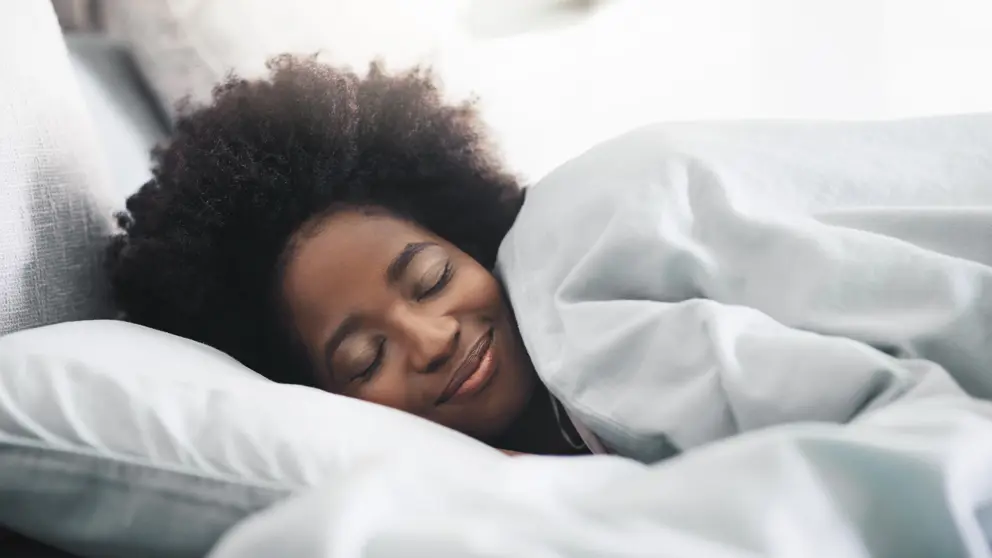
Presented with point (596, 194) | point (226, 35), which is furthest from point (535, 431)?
point (226, 35)

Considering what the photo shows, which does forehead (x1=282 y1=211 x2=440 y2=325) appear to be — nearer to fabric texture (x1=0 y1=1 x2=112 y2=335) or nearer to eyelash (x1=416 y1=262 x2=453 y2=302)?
eyelash (x1=416 y1=262 x2=453 y2=302)

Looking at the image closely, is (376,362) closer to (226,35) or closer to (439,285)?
(439,285)

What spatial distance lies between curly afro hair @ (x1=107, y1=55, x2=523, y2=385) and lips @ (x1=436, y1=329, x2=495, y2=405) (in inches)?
6.9

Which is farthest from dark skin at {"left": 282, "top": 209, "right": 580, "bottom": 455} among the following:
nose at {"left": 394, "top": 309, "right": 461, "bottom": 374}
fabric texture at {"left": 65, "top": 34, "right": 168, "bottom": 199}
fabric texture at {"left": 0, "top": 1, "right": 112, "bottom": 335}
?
fabric texture at {"left": 65, "top": 34, "right": 168, "bottom": 199}

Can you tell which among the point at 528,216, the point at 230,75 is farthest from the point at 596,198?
the point at 230,75

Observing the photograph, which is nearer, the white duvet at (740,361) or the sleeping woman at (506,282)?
the white duvet at (740,361)

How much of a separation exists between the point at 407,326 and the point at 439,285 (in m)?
0.06

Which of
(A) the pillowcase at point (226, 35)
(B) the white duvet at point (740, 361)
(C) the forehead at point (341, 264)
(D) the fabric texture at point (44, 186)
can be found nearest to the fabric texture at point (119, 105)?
(A) the pillowcase at point (226, 35)

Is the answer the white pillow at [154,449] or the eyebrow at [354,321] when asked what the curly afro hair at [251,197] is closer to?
the eyebrow at [354,321]

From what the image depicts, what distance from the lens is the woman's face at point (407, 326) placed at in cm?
65

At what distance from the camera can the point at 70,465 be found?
1.35ft

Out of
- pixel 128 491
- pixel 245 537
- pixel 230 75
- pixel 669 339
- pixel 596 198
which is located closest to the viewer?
pixel 245 537

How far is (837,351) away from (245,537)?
0.32m

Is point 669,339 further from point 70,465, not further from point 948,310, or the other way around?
point 70,465
